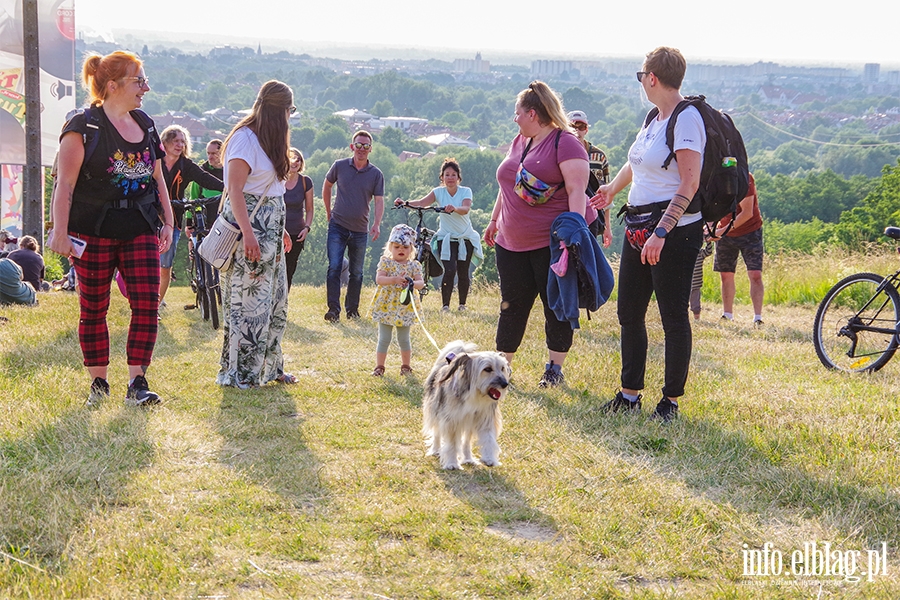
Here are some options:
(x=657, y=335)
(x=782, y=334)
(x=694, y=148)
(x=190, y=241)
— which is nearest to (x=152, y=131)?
(x=694, y=148)

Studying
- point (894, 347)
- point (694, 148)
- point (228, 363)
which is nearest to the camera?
point (694, 148)

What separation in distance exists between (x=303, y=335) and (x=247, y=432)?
4.04 m

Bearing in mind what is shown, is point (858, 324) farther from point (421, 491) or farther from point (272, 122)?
point (272, 122)

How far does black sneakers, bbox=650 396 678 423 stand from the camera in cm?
579

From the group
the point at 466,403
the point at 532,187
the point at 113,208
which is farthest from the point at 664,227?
the point at 113,208

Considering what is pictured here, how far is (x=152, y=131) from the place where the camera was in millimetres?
5754

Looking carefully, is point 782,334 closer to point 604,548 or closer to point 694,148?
point 694,148

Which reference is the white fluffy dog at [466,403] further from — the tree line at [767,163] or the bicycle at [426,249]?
the tree line at [767,163]

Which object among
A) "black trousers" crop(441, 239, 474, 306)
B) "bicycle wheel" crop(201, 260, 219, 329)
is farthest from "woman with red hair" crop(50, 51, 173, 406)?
"black trousers" crop(441, 239, 474, 306)

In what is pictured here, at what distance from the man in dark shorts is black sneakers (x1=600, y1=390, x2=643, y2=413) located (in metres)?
4.81

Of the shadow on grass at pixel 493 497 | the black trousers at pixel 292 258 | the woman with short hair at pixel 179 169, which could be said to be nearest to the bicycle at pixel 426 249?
the black trousers at pixel 292 258

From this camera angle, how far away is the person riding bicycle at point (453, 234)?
11.3 metres

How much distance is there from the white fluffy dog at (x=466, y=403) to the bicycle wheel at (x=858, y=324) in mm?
4029

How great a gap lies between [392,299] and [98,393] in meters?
2.27
